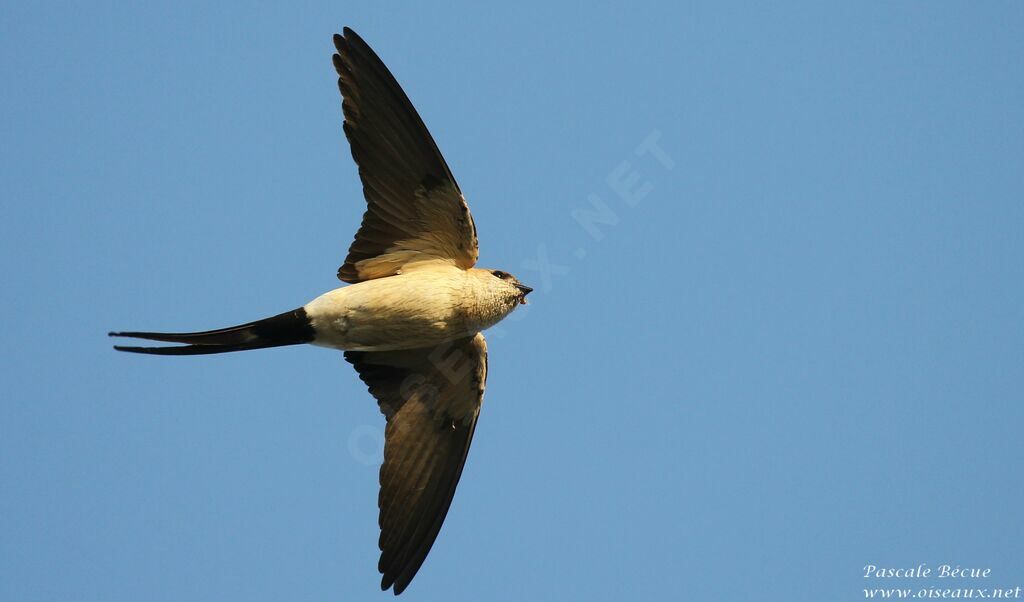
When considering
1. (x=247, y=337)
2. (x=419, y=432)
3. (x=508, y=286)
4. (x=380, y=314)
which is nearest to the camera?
(x=247, y=337)

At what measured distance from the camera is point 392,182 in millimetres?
7914

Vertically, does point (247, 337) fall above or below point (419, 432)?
above

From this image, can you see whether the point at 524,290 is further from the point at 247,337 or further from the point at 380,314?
the point at 247,337

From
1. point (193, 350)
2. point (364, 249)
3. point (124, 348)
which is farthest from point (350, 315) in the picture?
point (124, 348)

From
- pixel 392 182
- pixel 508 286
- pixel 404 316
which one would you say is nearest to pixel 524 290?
pixel 508 286

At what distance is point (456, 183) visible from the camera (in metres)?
7.77

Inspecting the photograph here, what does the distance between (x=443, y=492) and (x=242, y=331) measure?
209 centimetres

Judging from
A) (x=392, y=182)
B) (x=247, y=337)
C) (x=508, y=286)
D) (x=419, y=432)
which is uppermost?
(x=392, y=182)

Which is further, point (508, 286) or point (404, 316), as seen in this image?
point (508, 286)

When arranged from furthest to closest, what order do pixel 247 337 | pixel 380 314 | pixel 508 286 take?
1. pixel 508 286
2. pixel 380 314
3. pixel 247 337

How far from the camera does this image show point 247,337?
7.55m

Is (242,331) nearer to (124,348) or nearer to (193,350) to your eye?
(193,350)

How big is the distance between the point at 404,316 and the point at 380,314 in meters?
0.17

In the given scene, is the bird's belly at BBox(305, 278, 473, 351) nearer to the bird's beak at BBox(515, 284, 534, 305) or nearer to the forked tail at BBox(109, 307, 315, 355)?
the forked tail at BBox(109, 307, 315, 355)
